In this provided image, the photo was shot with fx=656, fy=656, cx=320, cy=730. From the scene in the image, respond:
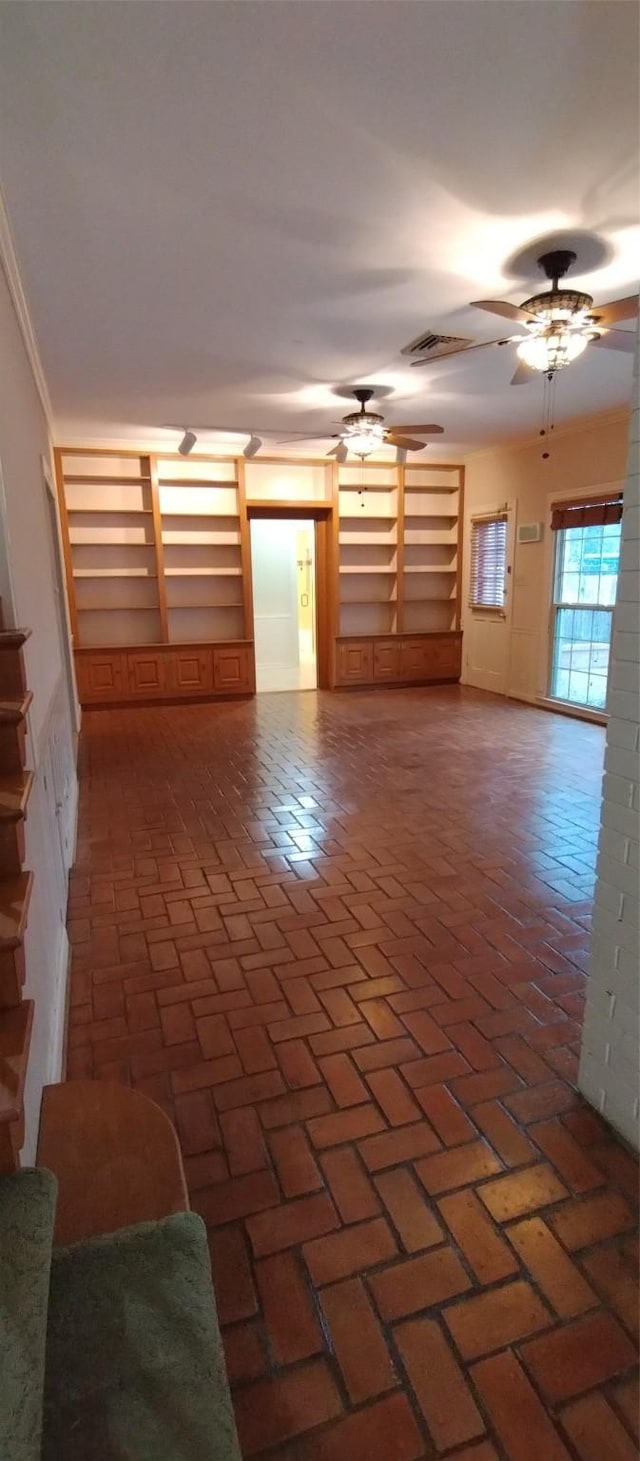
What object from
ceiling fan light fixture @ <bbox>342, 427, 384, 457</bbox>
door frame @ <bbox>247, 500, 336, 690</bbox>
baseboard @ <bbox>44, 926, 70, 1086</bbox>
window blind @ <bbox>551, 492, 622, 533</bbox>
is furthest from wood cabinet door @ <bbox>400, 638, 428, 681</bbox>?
baseboard @ <bbox>44, 926, 70, 1086</bbox>

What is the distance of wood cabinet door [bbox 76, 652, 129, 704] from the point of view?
6781 millimetres

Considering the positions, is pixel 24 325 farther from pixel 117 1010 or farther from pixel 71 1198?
pixel 71 1198

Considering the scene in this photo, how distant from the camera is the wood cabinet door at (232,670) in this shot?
7.28m

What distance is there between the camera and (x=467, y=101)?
1.83 meters

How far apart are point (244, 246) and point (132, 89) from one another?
2.92 ft

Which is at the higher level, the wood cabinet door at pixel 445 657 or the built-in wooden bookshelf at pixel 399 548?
the built-in wooden bookshelf at pixel 399 548

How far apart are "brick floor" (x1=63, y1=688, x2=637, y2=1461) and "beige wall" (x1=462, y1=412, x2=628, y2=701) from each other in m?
3.27

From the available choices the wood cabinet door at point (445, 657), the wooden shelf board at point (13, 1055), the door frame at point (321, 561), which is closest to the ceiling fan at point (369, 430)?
the door frame at point (321, 561)

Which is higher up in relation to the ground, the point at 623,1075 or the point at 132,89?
the point at 132,89

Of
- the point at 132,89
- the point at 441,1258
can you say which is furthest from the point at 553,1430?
the point at 132,89

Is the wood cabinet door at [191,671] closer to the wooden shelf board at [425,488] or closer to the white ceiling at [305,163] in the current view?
the wooden shelf board at [425,488]

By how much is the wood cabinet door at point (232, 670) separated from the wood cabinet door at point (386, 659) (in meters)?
1.57

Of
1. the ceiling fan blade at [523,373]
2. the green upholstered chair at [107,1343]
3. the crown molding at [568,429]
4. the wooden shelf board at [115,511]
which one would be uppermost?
the crown molding at [568,429]

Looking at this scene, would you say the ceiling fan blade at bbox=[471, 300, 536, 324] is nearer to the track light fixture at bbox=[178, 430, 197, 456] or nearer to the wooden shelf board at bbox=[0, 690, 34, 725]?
the wooden shelf board at bbox=[0, 690, 34, 725]
